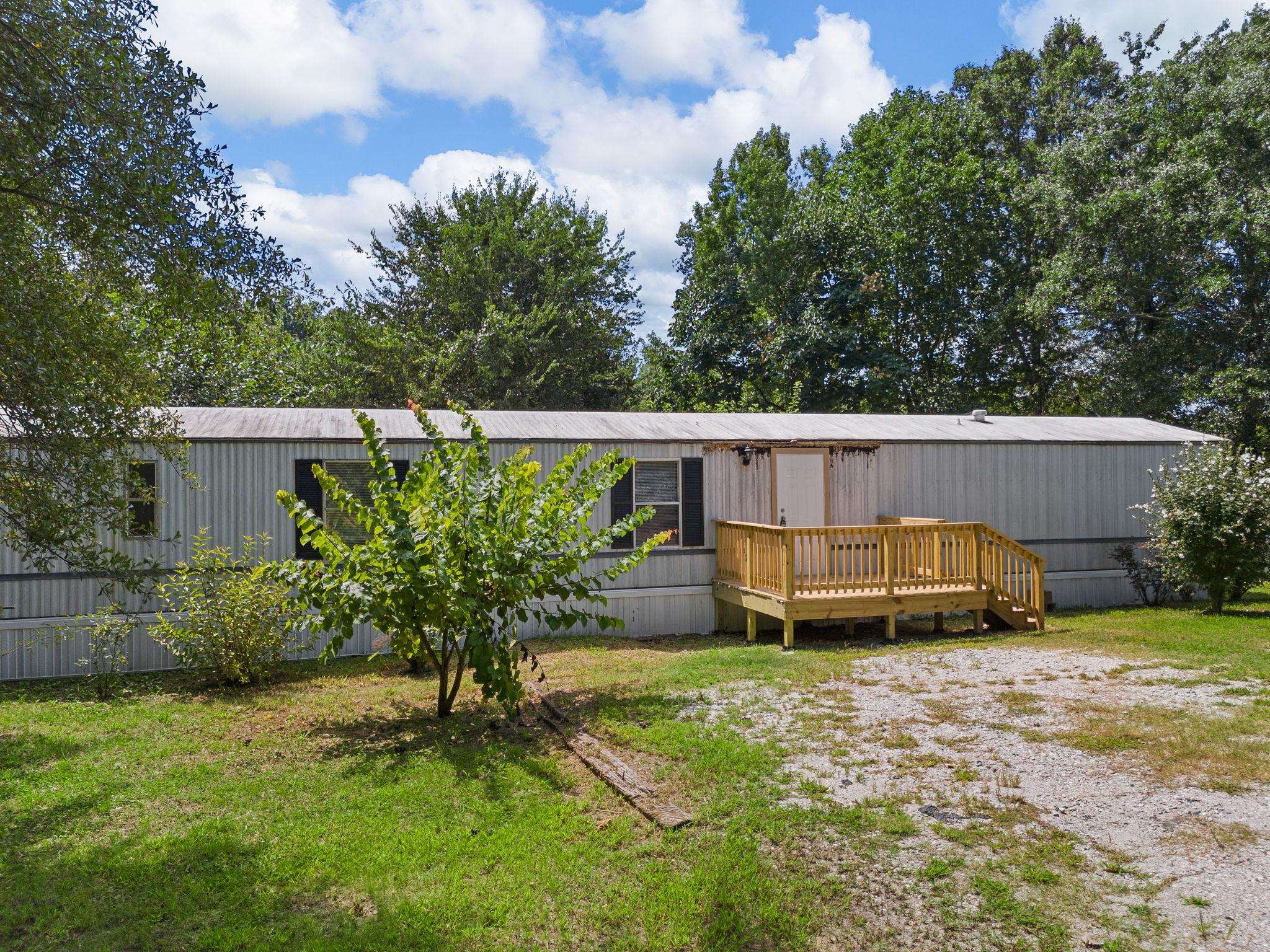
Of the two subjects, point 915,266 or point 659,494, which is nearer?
point 659,494

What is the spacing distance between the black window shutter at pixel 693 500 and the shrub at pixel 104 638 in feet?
22.7

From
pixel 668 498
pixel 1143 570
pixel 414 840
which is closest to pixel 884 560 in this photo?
pixel 668 498

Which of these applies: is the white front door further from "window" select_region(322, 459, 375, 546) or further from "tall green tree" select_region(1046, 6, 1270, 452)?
"tall green tree" select_region(1046, 6, 1270, 452)

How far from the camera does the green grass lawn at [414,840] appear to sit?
13.3 feet

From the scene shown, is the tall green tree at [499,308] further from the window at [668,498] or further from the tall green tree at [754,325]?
the window at [668,498]

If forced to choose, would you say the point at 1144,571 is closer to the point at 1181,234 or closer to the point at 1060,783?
the point at 1181,234

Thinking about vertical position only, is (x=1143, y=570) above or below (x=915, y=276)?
below

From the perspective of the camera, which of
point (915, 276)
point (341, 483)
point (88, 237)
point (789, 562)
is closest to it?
point (88, 237)

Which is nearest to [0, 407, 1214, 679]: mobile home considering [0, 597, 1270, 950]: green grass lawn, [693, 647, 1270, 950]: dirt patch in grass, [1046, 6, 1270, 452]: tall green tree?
[693, 647, 1270, 950]: dirt patch in grass

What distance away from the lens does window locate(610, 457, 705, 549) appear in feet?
40.1

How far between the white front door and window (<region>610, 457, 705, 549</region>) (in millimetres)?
1269

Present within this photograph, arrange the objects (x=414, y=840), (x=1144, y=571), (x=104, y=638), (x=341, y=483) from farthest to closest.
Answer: (x=1144, y=571) → (x=341, y=483) → (x=104, y=638) → (x=414, y=840)

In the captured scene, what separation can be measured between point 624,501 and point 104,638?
6.48m

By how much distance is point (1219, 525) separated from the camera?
12.3 meters
